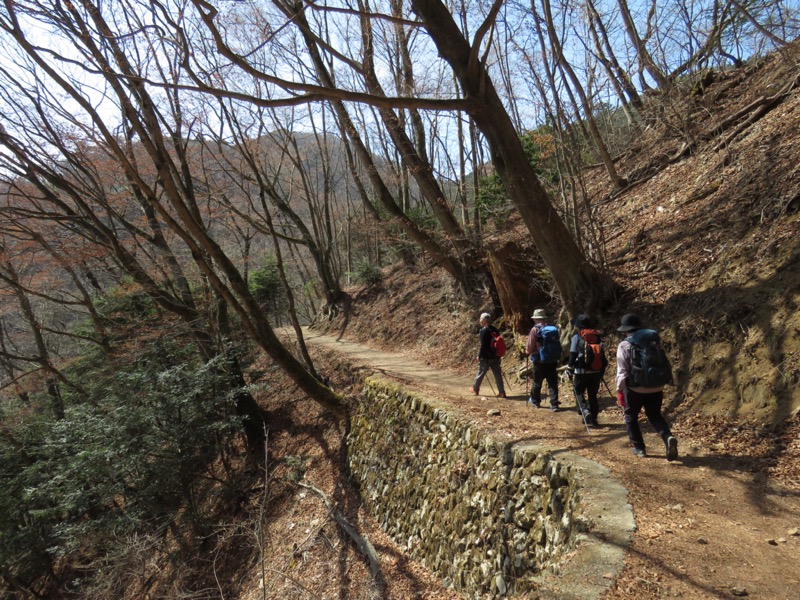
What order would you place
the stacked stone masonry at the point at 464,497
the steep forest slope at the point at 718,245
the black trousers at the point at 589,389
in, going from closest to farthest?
the stacked stone masonry at the point at 464,497 → the steep forest slope at the point at 718,245 → the black trousers at the point at 589,389

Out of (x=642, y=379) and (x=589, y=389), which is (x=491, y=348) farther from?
(x=642, y=379)

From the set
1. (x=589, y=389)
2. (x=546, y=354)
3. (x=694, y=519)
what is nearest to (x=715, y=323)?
(x=589, y=389)

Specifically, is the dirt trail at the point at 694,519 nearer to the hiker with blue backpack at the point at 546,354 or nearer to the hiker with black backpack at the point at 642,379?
the hiker with black backpack at the point at 642,379

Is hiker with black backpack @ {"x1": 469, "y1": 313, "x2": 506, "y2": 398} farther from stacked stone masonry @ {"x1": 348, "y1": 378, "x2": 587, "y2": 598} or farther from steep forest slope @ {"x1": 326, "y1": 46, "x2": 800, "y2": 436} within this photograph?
steep forest slope @ {"x1": 326, "y1": 46, "x2": 800, "y2": 436}

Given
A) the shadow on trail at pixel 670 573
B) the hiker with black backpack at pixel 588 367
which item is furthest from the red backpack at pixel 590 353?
the shadow on trail at pixel 670 573

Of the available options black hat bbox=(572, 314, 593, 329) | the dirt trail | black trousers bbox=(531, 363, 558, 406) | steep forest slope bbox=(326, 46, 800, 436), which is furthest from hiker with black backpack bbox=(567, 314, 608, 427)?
steep forest slope bbox=(326, 46, 800, 436)

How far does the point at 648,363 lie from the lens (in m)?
4.64

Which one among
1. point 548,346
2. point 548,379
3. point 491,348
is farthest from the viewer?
point 491,348

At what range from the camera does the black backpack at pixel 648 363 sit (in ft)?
15.1

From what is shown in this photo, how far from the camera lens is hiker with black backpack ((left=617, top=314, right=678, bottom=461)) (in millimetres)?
4609

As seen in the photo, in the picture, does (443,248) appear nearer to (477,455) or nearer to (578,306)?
(578,306)

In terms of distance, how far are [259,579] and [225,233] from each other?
1902 cm

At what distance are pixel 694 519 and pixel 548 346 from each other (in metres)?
3.37

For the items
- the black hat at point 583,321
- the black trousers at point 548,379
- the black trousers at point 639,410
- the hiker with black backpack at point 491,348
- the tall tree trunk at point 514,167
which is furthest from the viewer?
the hiker with black backpack at point 491,348
